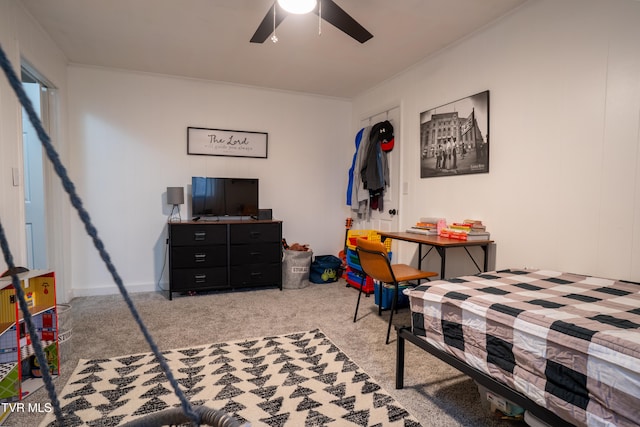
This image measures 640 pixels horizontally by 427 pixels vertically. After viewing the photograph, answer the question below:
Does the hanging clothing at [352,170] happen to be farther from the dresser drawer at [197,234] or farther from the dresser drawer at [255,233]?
the dresser drawer at [197,234]

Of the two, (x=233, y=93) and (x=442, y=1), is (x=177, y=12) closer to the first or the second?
(x=233, y=93)

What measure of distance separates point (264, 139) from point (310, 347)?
272 centimetres

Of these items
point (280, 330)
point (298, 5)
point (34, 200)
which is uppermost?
point (298, 5)

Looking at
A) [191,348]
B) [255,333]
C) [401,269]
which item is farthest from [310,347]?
[401,269]

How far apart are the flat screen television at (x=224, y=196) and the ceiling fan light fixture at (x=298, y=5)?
2232mm

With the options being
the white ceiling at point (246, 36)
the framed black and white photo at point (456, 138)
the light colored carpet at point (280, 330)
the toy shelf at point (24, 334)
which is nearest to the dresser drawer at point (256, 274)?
the light colored carpet at point (280, 330)

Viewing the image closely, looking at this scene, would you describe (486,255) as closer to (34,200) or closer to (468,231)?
(468,231)

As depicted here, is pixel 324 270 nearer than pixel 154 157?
No

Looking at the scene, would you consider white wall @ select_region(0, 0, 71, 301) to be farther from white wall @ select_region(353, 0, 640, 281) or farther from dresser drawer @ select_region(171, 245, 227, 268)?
white wall @ select_region(353, 0, 640, 281)

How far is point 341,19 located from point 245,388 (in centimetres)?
222

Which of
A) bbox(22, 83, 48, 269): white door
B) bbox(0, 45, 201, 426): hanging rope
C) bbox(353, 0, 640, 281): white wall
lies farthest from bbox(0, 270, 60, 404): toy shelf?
bbox(353, 0, 640, 281): white wall

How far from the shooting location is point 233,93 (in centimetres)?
409

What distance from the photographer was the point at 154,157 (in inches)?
150

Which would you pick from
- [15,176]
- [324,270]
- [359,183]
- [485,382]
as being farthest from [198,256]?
[485,382]
